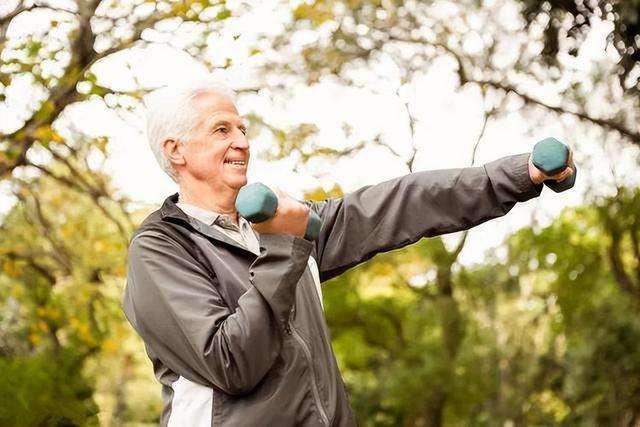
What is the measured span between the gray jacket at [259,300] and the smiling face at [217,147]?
0.37ft

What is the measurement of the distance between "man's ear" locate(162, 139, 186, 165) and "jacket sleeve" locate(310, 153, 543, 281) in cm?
34

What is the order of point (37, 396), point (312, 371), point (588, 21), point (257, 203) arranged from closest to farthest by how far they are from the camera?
1. point (257, 203)
2. point (312, 371)
3. point (588, 21)
4. point (37, 396)

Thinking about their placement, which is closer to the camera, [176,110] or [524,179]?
[524,179]

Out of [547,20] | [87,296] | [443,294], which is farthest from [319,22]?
[443,294]

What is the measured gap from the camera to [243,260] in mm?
2037

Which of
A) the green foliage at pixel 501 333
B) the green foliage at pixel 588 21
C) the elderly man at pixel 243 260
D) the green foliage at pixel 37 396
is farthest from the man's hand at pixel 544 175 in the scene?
the green foliage at pixel 501 333

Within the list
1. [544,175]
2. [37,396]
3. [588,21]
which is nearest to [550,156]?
[544,175]

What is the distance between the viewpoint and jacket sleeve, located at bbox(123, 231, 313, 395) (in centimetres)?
177

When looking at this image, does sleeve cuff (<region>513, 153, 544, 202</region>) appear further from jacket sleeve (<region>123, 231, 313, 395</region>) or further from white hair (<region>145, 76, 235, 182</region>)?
white hair (<region>145, 76, 235, 182</region>)

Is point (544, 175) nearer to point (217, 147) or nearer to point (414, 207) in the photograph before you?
point (414, 207)

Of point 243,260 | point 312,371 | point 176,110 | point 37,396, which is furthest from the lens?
point 37,396

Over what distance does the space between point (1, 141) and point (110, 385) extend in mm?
14831

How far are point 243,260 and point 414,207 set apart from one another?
41 centimetres

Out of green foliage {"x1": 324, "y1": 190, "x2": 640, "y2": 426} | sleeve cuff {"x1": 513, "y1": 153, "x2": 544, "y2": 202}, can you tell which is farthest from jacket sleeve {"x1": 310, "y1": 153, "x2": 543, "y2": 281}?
green foliage {"x1": 324, "y1": 190, "x2": 640, "y2": 426}
